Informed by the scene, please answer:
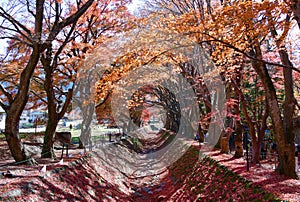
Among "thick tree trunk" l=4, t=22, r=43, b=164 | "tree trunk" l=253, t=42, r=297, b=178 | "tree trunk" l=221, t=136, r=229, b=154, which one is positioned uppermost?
"thick tree trunk" l=4, t=22, r=43, b=164

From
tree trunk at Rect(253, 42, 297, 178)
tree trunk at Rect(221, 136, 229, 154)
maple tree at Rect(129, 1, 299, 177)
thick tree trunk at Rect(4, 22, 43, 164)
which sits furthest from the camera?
tree trunk at Rect(221, 136, 229, 154)

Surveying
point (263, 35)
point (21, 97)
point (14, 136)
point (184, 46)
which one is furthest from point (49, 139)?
point (263, 35)

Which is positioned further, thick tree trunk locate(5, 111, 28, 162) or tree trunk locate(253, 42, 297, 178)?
thick tree trunk locate(5, 111, 28, 162)

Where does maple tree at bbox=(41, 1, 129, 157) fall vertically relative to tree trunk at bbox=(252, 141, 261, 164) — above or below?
above

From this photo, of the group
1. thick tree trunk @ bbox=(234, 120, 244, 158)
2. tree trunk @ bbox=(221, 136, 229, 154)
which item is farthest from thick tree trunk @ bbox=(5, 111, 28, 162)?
tree trunk @ bbox=(221, 136, 229, 154)

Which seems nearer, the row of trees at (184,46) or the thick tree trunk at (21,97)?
the row of trees at (184,46)

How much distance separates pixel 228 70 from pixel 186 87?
10557 mm

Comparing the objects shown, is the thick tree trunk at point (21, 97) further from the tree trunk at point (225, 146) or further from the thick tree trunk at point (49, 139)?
the tree trunk at point (225, 146)

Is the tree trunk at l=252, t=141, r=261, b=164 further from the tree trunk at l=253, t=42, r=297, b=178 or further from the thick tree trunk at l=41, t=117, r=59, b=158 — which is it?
the thick tree trunk at l=41, t=117, r=59, b=158


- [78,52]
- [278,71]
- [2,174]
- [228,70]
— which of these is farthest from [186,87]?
[2,174]

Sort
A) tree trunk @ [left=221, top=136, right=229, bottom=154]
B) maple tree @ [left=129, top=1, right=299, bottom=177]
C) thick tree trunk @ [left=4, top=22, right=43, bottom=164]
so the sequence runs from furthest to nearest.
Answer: tree trunk @ [left=221, top=136, right=229, bottom=154], thick tree trunk @ [left=4, top=22, right=43, bottom=164], maple tree @ [left=129, top=1, right=299, bottom=177]

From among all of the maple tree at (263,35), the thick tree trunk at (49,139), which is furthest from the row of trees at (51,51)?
the maple tree at (263,35)

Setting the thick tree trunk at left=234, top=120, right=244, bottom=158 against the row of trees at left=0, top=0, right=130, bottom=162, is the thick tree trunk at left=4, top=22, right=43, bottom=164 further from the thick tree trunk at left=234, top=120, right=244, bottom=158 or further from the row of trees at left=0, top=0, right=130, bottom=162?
the thick tree trunk at left=234, top=120, right=244, bottom=158

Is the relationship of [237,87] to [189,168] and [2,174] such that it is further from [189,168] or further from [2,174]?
[2,174]
